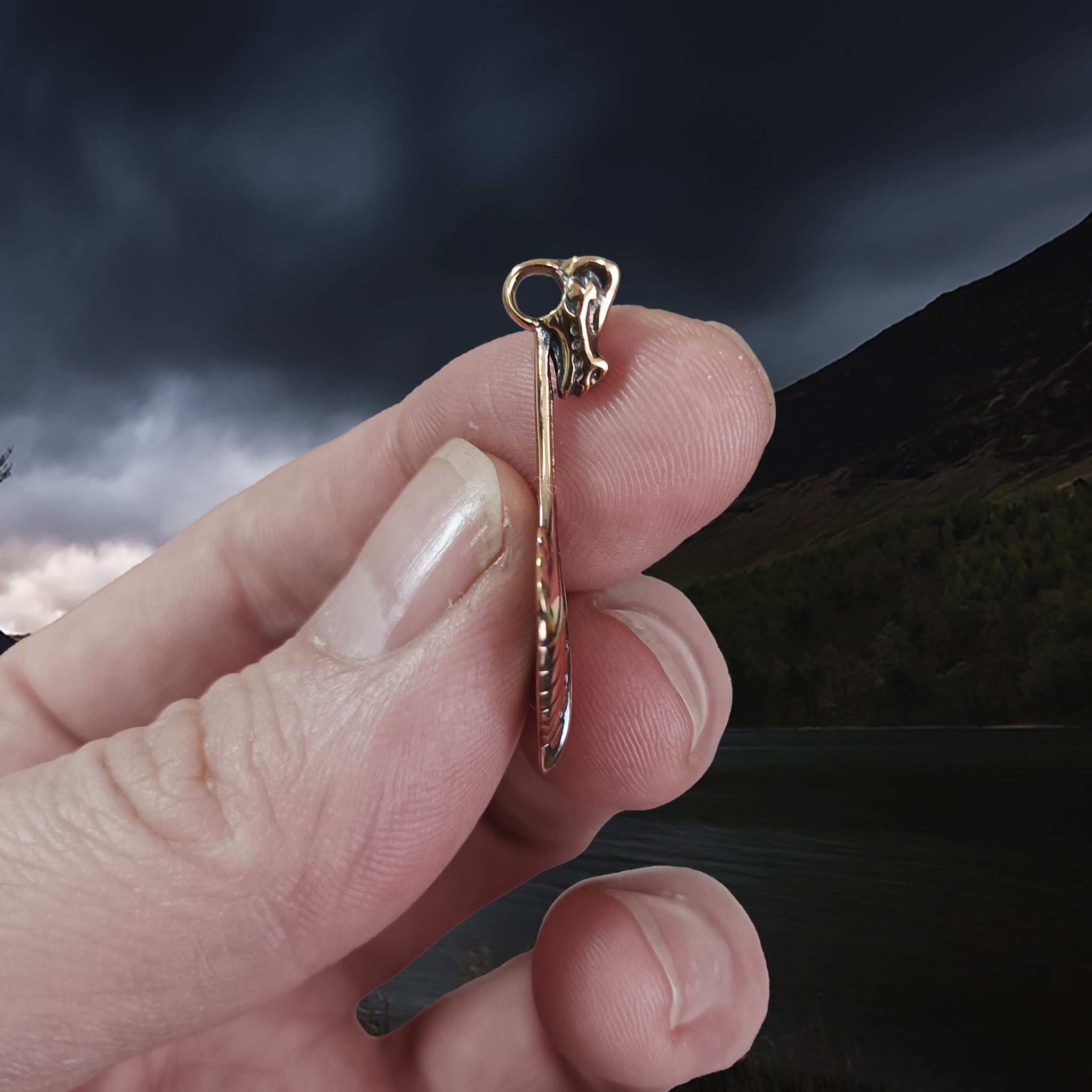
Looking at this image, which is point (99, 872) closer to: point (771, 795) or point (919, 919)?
point (919, 919)

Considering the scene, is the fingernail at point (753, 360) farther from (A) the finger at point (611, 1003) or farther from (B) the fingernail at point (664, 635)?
(A) the finger at point (611, 1003)

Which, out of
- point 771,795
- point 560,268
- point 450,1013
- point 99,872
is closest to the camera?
point 99,872

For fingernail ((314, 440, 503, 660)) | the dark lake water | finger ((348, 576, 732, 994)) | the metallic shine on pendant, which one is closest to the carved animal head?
the metallic shine on pendant

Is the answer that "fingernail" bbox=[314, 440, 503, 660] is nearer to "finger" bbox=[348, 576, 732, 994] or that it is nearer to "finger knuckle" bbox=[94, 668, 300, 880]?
"finger knuckle" bbox=[94, 668, 300, 880]

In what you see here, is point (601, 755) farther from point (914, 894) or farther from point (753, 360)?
point (914, 894)

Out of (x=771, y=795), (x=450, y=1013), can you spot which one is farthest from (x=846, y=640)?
(x=450, y=1013)
